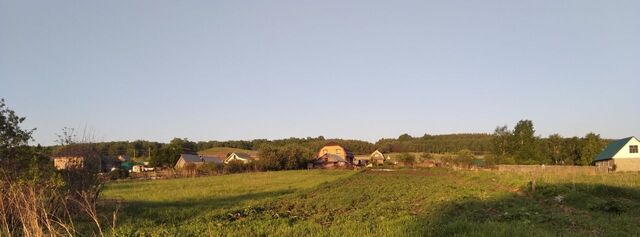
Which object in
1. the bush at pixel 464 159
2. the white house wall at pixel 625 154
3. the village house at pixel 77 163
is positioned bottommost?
the bush at pixel 464 159

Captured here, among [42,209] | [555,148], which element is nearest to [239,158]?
[555,148]

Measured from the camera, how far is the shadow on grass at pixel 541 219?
→ 10.4 meters

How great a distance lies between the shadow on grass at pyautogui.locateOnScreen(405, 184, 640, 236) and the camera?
10.4 metres

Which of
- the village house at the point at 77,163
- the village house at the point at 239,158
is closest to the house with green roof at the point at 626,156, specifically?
the village house at the point at 239,158

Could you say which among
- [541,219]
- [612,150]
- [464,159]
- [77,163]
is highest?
[77,163]

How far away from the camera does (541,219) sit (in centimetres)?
1239

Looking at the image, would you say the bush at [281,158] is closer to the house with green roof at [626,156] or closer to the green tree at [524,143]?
the green tree at [524,143]

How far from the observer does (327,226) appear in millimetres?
12641

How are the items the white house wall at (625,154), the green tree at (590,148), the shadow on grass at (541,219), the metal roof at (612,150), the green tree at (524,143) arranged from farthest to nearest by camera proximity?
the green tree at (524,143) → the green tree at (590,148) → the metal roof at (612,150) → the white house wall at (625,154) → the shadow on grass at (541,219)

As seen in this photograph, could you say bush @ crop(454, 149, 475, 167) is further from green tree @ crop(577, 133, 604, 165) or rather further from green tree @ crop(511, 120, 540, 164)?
green tree @ crop(577, 133, 604, 165)

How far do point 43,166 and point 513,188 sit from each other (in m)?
22.5

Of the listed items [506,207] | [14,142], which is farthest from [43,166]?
[506,207]

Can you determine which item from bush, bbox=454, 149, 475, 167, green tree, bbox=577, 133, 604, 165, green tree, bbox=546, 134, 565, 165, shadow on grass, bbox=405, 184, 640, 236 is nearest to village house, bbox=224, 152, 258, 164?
bush, bbox=454, 149, 475, 167

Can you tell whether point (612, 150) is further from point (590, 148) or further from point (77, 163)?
point (77, 163)
